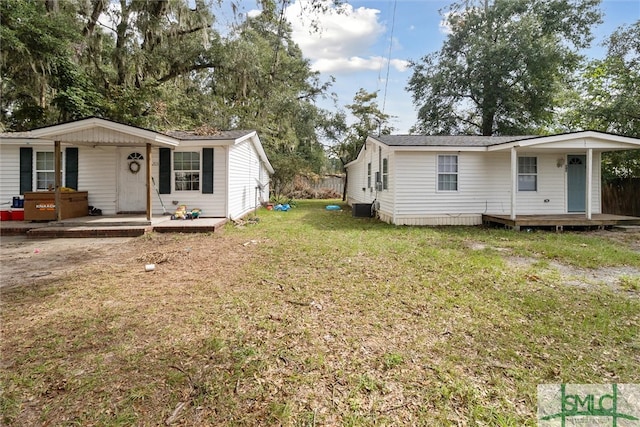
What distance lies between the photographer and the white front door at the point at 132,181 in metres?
10.3

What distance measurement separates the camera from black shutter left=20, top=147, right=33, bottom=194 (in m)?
10.0

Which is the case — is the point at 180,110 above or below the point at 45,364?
above

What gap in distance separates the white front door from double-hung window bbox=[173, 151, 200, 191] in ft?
3.61

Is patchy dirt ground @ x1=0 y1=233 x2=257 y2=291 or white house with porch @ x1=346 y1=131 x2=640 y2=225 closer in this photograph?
patchy dirt ground @ x1=0 y1=233 x2=257 y2=291

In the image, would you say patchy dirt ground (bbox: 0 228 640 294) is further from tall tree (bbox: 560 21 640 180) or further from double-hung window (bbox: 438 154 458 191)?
tall tree (bbox: 560 21 640 180)

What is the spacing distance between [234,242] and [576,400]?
6456 mm

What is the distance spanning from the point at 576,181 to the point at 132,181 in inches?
573

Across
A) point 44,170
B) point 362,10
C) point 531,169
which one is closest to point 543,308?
point 362,10

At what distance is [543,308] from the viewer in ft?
12.2

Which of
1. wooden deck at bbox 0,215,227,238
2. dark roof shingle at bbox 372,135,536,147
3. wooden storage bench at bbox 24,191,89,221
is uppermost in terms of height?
dark roof shingle at bbox 372,135,536,147

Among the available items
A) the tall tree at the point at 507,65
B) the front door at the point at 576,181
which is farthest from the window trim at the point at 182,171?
the tall tree at the point at 507,65

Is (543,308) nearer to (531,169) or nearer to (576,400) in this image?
(576,400)

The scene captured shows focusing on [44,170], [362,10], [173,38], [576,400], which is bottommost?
[576,400]

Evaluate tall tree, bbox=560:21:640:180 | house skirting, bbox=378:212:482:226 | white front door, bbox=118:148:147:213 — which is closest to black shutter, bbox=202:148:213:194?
white front door, bbox=118:148:147:213
